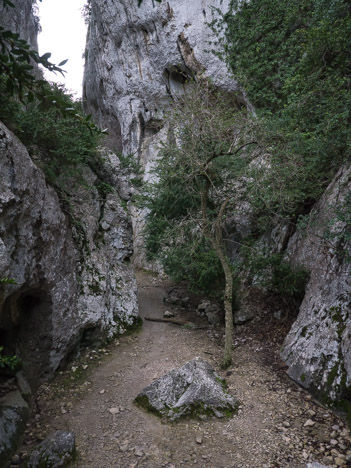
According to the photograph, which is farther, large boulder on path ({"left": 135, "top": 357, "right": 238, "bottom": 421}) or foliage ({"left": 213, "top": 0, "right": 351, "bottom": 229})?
foliage ({"left": 213, "top": 0, "right": 351, "bottom": 229})

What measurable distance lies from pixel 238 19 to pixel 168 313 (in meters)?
12.7

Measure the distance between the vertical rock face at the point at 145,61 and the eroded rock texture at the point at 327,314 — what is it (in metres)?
9.14

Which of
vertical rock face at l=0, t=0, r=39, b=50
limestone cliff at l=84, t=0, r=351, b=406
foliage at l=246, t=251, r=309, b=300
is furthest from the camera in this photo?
vertical rock face at l=0, t=0, r=39, b=50

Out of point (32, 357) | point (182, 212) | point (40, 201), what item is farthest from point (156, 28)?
point (32, 357)

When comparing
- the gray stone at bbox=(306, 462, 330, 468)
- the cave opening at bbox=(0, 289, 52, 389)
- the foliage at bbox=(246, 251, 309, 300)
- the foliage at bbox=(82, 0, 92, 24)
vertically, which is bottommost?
the gray stone at bbox=(306, 462, 330, 468)

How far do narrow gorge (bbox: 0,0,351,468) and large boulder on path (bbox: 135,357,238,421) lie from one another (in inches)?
8.0

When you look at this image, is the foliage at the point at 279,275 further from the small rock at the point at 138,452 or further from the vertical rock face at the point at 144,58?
the vertical rock face at the point at 144,58

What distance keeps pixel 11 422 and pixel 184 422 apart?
265 centimetres

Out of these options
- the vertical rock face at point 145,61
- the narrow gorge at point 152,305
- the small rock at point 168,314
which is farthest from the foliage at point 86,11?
the small rock at point 168,314

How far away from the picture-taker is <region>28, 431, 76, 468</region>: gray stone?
371cm

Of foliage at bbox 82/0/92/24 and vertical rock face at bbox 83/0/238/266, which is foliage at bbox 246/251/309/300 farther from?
foliage at bbox 82/0/92/24

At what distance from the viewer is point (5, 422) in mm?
4301

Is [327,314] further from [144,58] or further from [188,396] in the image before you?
[144,58]

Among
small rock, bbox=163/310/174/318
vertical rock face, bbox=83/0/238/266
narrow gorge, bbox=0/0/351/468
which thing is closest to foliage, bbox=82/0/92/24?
vertical rock face, bbox=83/0/238/266
